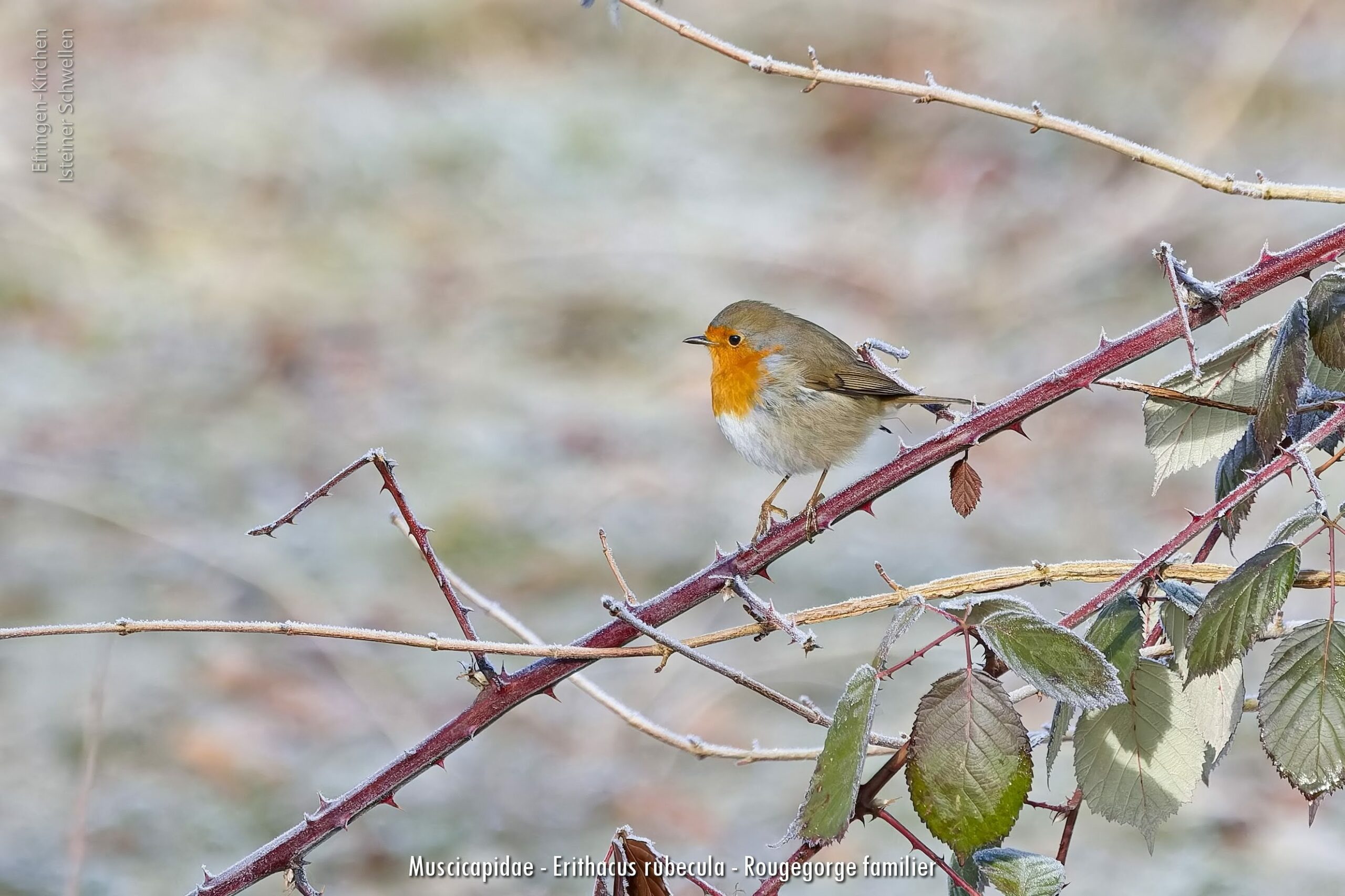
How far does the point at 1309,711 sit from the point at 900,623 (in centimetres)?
33

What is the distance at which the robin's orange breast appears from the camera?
2.51 metres

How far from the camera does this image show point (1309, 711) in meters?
0.94

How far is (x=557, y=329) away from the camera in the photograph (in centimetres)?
599

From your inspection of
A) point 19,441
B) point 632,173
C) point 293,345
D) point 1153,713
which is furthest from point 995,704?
point 632,173

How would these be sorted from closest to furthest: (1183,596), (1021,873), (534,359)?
(1021,873)
(1183,596)
(534,359)

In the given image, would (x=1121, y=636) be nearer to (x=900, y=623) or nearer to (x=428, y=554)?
(x=900, y=623)

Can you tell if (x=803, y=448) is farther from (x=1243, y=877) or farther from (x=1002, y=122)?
(x=1002, y=122)

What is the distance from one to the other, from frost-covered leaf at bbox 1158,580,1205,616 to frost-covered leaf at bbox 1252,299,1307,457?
15 centimetres

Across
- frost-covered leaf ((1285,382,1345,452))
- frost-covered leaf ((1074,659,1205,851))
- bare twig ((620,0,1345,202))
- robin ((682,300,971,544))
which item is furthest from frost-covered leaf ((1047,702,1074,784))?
robin ((682,300,971,544))

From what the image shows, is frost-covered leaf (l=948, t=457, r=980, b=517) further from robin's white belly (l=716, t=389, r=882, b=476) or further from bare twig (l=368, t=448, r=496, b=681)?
robin's white belly (l=716, t=389, r=882, b=476)

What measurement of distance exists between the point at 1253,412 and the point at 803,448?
4.37 feet

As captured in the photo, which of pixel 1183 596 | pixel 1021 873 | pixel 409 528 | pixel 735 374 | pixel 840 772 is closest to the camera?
pixel 840 772

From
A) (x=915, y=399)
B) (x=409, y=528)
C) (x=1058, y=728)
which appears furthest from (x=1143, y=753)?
(x=915, y=399)

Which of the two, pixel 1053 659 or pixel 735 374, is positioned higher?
pixel 735 374
